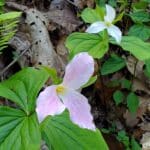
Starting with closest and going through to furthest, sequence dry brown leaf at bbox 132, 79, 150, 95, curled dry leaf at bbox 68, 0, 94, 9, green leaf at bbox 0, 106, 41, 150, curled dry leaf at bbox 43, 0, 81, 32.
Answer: green leaf at bbox 0, 106, 41, 150 < dry brown leaf at bbox 132, 79, 150, 95 < curled dry leaf at bbox 43, 0, 81, 32 < curled dry leaf at bbox 68, 0, 94, 9

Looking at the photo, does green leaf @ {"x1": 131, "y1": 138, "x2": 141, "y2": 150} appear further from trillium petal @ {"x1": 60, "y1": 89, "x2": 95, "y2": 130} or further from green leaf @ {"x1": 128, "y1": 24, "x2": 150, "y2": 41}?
trillium petal @ {"x1": 60, "y1": 89, "x2": 95, "y2": 130}

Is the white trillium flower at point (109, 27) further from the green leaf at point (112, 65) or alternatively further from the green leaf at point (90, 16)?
the green leaf at point (112, 65)

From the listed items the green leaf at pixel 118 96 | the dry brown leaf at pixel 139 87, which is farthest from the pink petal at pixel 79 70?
the dry brown leaf at pixel 139 87

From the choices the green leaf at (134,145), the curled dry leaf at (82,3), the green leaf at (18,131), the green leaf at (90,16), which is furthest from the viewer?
the curled dry leaf at (82,3)

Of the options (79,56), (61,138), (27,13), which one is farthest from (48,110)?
(27,13)

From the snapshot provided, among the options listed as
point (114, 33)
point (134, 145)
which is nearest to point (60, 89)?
point (114, 33)

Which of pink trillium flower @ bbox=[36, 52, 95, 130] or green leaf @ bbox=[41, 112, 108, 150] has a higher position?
pink trillium flower @ bbox=[36, 52, 95, 130]

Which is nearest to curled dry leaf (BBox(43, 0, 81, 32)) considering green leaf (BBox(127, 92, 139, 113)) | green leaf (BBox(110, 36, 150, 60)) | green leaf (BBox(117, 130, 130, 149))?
green leaf (BBox(127, 92, 139, 113))
